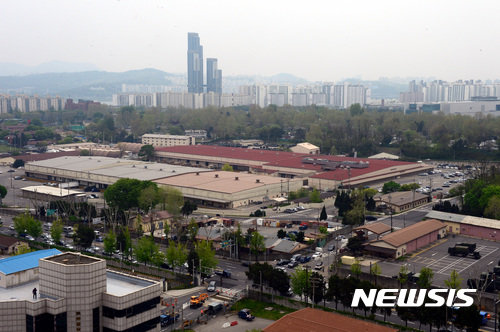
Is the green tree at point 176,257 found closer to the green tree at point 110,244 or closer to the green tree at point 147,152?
the green tree at point 110,244

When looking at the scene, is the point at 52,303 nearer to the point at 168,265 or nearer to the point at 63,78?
the point at 168,265

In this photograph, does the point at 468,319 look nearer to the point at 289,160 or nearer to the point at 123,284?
the point at 123,284

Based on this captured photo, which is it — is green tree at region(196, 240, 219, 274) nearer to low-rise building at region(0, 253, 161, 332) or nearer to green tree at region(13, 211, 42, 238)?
low-rise building at region(0, 253, 161, 332)

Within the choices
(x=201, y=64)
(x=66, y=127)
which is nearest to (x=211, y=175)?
(x=66, y=127)

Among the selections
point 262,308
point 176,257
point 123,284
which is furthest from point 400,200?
point 123,284

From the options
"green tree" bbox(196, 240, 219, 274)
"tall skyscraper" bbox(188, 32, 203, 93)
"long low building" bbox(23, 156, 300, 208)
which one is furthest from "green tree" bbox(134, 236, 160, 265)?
"tall skyscraper" bbox(188, 32, 203, 93)
